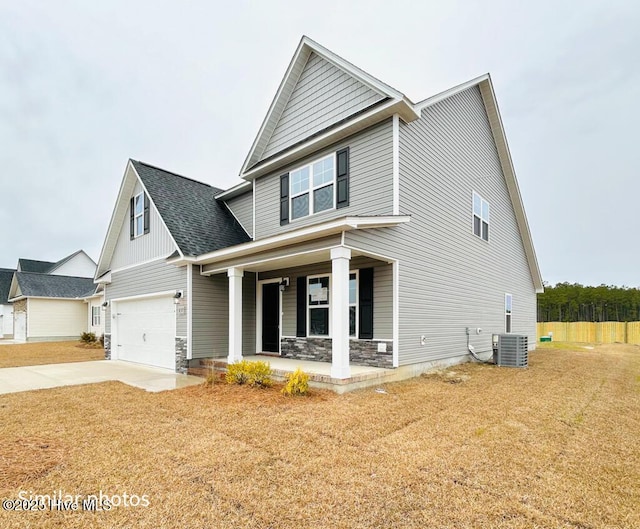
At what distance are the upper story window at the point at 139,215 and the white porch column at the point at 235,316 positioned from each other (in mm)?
4238

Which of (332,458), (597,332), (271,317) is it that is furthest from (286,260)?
(597,332)

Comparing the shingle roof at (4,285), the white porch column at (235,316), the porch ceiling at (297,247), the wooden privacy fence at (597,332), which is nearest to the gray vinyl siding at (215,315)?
the porch ceiling at (297,247)

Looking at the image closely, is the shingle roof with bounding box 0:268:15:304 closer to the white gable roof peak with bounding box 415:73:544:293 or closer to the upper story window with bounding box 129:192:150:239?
the upper story window with bounding box 129:192:150:239

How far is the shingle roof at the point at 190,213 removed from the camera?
416 inches

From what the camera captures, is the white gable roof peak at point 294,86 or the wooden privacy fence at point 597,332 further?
the wooden privacy fence at point 597,332

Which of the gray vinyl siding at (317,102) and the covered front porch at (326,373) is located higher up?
the gray vinyl siding at (317,102)

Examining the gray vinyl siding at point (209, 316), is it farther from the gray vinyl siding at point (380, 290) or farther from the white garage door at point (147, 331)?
the gray vinyl siding at point (380, 290)

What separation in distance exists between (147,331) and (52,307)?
1589 centimetres

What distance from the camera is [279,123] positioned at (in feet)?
36.5

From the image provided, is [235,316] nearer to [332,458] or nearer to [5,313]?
[332,458]

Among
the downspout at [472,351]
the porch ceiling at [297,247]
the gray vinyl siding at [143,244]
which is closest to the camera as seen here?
the porch ceiling at [297,247]

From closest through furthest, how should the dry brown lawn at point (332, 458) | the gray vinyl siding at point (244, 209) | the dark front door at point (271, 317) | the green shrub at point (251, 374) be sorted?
the dry brown lawn at point (332, 458) < the green shrub at point (251, 374) < the dark front door at point (271, 317) < the gray vinyl siding at point (244, 209)

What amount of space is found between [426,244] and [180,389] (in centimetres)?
651

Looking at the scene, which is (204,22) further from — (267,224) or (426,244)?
(426,244)
